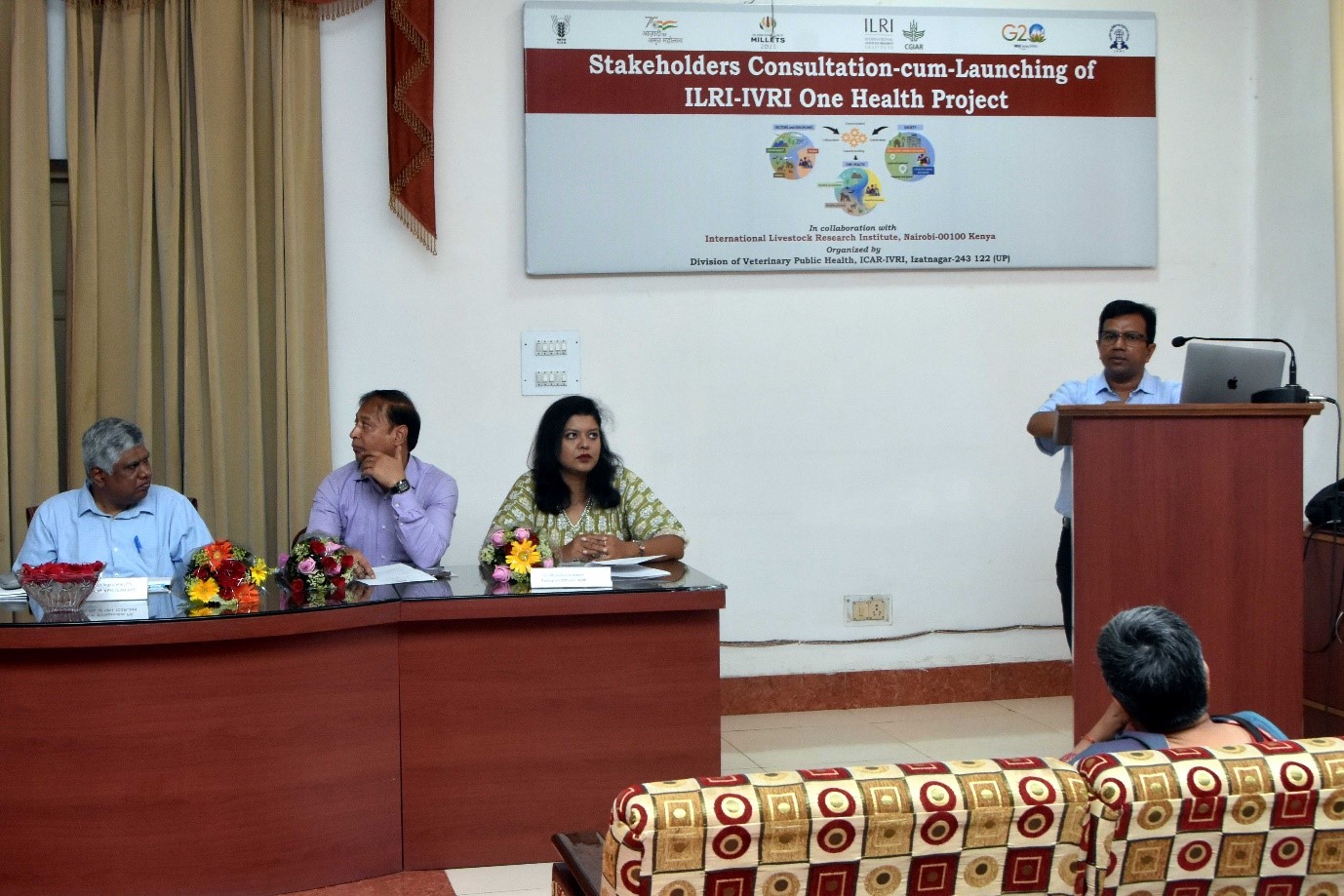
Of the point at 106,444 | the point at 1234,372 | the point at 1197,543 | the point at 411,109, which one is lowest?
the point at 1197,543

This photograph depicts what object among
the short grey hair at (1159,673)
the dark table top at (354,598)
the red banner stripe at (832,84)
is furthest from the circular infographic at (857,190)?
the short grey hair at (1159,673)

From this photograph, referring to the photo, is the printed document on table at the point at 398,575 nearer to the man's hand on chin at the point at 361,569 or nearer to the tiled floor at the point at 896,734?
the man's hand on chin at the point at 361,569

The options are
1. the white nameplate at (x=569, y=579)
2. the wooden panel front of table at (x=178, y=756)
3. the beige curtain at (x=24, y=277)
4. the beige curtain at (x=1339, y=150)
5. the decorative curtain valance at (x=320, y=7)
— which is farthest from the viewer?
the beige curtain at (x=1339, y=150)

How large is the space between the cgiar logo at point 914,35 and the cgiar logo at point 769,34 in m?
0.50

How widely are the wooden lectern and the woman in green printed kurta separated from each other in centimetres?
137

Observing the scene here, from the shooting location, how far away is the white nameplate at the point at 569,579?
3336 mm

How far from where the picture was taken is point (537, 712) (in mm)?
3314

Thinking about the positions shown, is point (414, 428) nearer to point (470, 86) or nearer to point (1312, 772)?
point (470, 86)

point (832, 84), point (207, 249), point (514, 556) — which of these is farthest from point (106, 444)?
point (832, 84)

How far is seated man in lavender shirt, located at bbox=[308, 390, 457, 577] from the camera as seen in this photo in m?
3.84

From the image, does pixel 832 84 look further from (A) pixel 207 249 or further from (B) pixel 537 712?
(B) pixel 537 712

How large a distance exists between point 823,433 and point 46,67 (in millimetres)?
3036

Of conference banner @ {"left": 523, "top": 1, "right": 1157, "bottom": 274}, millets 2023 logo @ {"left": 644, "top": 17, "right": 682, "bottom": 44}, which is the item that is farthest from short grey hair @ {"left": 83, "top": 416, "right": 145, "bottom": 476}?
millets 2023 logo @ {"left": 644, "top": 17, "right": 682, "bottom": 44}

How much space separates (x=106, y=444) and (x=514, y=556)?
3.87 feet
